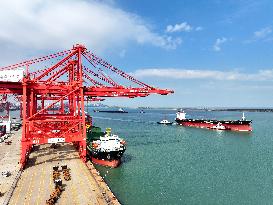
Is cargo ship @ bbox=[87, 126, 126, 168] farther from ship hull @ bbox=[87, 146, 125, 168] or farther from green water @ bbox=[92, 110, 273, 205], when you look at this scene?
green water @ bbox=[92, 110, 273, 205]

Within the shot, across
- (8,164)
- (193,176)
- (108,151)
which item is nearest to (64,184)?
(8,164)

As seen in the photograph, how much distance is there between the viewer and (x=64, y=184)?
92.1 feet

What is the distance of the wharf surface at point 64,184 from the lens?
23.8m

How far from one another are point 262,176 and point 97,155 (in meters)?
22.3

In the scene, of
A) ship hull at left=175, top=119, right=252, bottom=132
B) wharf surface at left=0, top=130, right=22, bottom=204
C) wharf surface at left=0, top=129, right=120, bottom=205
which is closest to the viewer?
wharf surface at left=0, top=129, right=120, bottom=205

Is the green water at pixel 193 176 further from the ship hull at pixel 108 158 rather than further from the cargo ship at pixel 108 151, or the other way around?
the cargo ship at pixel 108 151

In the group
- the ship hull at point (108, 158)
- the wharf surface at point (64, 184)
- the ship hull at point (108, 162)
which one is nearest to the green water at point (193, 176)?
the ship hull at point (108, 162)

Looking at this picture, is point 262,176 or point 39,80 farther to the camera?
point 39,80

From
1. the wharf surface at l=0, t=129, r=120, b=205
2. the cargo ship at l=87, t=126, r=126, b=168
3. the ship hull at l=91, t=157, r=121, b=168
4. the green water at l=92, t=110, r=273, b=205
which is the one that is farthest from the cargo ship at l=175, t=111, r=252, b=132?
the wharf surface at l=0, t=129, r=120, b=205

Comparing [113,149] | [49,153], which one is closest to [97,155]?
[113,149]

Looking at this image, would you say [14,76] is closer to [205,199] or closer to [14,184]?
[14,184]

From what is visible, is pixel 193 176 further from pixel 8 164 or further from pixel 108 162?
pixel 8 164

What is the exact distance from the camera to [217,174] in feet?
128

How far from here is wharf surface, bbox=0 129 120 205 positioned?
2380cm
